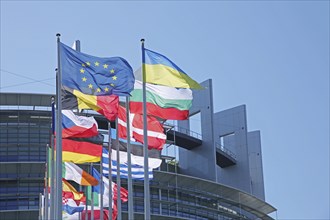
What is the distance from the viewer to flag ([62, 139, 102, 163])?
114 ft

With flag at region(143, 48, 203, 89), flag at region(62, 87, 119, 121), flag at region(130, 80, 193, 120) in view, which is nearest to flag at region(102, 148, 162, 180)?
flag at region(130, 80, 193, 120)

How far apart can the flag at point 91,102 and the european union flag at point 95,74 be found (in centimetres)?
41

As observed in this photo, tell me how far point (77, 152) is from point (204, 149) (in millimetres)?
42821

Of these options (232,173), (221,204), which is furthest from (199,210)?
(232,173)

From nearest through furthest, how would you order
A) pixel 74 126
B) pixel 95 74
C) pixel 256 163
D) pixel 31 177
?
pixel 95 74 → pixel 74 126 → pixel 31 177 → pixel 256 163

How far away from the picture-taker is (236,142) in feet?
273

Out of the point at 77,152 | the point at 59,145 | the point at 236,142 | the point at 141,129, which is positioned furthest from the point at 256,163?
the point at 59,145

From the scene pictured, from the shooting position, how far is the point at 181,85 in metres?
30.4

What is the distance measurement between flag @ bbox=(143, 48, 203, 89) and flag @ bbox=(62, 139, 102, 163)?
6.09 meters

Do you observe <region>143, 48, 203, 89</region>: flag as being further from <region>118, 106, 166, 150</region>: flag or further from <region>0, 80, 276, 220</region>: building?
<region>0, 80, 276, 220</region>: building

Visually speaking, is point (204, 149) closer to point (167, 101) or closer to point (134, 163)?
point (134, 163)

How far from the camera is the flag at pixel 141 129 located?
32094mm

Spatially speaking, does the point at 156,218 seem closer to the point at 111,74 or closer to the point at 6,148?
the point at 6,148

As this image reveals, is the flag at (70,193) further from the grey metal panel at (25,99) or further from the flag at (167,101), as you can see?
the grey metal panel at (25,99)
